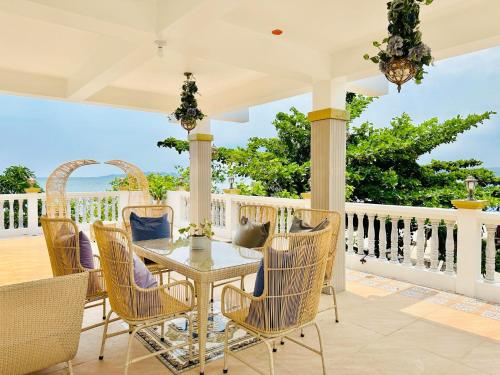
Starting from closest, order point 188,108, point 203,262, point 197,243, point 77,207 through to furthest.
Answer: point 203,262 → point 197,243 → point 188,108 → point 77,207

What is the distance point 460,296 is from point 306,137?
657 cm

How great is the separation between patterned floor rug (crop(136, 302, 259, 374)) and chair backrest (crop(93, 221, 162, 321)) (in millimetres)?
495

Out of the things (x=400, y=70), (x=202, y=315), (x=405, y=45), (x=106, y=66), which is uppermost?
(x=106, y=66)

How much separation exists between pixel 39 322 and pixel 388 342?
2.50 m

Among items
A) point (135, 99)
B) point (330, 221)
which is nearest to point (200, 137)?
point (135, 99)

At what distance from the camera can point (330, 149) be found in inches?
162

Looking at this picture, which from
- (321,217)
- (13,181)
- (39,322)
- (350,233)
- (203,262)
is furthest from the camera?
(13,181)

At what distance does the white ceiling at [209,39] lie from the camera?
8.95ft

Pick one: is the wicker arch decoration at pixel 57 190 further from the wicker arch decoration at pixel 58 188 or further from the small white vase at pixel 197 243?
the small white vase at pixel 197 243

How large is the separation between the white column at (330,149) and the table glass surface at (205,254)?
138 centimetres

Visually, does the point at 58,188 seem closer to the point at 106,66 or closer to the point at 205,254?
the point at 106,66

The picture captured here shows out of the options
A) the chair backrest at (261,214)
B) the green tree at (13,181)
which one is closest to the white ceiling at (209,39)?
the chair backrest at (261,214)

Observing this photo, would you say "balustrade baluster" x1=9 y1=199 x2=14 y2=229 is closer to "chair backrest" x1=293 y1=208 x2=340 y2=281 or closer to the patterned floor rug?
the patterned floor rug

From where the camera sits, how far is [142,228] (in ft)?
12.8
